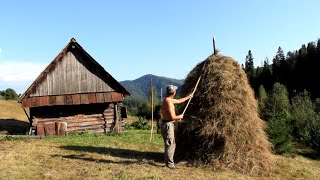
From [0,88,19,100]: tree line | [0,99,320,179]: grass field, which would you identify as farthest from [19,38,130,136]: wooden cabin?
[0,88,19,100]: tree line

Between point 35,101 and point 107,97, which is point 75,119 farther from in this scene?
point 35,101

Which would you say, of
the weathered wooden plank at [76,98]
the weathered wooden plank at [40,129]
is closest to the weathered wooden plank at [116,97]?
the weathered wooden plank at [76,98]

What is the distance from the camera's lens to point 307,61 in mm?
88438

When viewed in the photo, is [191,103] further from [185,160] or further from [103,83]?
[103,83]

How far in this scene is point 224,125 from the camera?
11.0 m

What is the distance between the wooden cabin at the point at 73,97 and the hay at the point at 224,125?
1176 cm

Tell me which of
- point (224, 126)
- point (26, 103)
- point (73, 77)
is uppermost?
point (73, 77)

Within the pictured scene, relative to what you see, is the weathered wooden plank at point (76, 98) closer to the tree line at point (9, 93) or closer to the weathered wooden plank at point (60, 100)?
the weathered wooden plank at point (60, 100)

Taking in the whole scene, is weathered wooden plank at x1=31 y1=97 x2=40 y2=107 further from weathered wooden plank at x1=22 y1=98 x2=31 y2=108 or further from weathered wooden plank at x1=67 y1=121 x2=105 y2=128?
weathered wooden plank at x1=67 y1=121 x2=105 y2=128

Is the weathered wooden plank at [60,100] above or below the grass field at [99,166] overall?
above

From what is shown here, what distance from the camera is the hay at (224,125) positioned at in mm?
10830

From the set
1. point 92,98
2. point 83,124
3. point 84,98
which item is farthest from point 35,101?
point 92,98

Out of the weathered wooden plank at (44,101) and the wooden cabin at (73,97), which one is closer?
the weathered wooden plank at (44,101)

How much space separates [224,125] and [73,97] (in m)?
13.5
